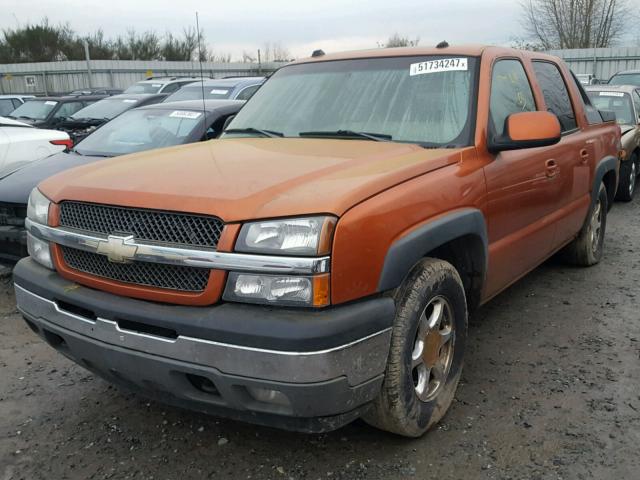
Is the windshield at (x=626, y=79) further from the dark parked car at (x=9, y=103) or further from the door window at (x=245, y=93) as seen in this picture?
the dark parked car at (x=9, y=103)

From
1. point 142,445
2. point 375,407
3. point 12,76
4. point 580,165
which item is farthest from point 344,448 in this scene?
point 12,76

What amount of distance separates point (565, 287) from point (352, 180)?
3198 mm

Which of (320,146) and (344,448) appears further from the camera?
(320,146)

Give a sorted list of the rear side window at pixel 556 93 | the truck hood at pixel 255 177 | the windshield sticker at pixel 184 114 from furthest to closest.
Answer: the windshield sticker at pixel 184 114, the rear side window at pixel 556 93, the truck hood at pixel 255 177

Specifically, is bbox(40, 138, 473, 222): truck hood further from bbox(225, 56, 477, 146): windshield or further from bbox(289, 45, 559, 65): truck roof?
bbox(289, 45, 559, 65): truck roof

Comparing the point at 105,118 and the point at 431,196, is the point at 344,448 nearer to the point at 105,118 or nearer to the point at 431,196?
the point at 431,196

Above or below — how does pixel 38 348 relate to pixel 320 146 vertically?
below

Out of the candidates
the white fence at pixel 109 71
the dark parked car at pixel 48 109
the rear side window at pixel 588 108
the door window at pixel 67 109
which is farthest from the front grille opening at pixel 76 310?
the white fence at pixel 109 71

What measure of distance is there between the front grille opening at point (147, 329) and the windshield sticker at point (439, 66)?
205cm

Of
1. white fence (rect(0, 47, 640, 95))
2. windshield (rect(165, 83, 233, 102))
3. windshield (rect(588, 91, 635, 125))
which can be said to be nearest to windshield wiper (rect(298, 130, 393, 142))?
windshield (rect(165, 83, 233, 102))

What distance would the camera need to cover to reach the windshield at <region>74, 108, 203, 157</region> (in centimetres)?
604

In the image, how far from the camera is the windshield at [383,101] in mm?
3271

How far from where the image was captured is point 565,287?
16.4 feet

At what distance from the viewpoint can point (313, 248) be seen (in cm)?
218
